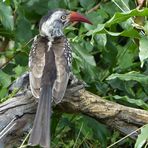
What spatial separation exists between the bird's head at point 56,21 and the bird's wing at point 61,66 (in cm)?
16

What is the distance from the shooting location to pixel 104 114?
11.1 ft

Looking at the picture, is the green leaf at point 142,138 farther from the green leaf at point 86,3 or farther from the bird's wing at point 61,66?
the green leaf at point 86,3

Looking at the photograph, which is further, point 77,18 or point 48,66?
point 77,18

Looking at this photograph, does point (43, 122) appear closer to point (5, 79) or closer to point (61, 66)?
point (61, 66)

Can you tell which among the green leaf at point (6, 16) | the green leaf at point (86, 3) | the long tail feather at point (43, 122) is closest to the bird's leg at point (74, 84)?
the long tail feather at point (43, 122)

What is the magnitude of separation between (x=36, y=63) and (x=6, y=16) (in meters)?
0.36

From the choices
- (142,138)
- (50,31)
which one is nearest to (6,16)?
(50,31)

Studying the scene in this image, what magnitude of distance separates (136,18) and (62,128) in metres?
0.98

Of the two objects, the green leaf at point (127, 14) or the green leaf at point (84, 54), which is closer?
the green leaf at point (127, 14)

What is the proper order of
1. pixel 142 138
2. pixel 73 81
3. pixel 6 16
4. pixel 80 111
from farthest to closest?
pixel 6 16 < pixel 73 81 < pixel 80 111 < pixel 142 138

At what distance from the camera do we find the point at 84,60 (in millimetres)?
3773

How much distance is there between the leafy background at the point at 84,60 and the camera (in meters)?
3.81

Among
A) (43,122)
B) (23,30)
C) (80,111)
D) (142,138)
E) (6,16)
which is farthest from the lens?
(23,30)

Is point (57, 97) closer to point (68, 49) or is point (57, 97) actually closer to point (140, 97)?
point (68, 49)
